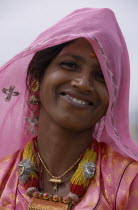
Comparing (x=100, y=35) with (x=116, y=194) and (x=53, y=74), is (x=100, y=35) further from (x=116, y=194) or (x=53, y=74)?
(x=116, y=194)

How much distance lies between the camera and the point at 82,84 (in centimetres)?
161

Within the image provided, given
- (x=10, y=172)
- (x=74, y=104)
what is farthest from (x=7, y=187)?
(x=74, y=104)

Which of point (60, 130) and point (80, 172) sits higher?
point (60, 130)

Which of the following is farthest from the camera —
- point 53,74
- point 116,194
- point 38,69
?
point 38,69

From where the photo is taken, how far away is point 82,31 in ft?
5.33

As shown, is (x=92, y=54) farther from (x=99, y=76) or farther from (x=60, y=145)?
(x=60, y=145)

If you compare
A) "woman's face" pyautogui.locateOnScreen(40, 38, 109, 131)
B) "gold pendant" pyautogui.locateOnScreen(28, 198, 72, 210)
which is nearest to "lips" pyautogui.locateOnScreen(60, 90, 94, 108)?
"woman's face" pyautogui.locateOnScreen(40, 38, 109, 131)

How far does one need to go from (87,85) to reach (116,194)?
1.34 feet

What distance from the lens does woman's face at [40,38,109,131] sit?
1639 millimetres

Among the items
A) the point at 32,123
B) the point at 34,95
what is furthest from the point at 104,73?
the point at 32,123

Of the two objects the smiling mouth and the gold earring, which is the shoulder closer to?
the smiling mouth

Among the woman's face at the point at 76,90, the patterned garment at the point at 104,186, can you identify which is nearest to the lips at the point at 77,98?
the woman's face at the point at 76,90

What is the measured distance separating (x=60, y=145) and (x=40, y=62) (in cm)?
35

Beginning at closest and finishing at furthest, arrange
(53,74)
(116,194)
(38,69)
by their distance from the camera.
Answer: (116,194), (53,74), (38,69)
